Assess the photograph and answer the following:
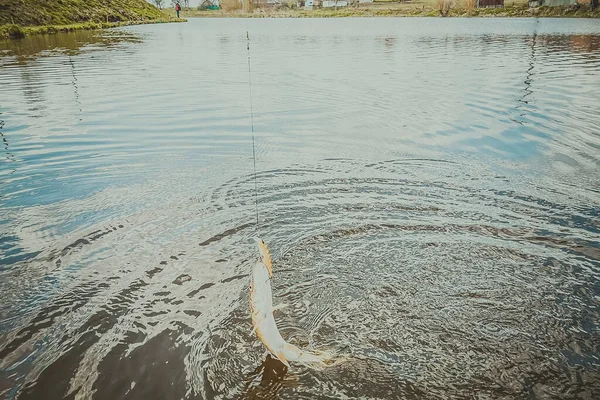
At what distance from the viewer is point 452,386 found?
4.14 m

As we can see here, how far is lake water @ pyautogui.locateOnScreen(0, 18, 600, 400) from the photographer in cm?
436

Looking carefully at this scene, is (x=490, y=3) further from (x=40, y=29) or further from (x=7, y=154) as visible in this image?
(x=7, y=154)

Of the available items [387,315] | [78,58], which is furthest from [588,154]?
[78,58]

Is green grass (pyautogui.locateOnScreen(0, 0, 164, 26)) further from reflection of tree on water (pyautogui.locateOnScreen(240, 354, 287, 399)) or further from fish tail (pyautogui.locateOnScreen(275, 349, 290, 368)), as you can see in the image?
fish tail (pyautogui.locateOnScreen(275, 349, 290, 368))

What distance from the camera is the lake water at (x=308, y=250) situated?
171 inches

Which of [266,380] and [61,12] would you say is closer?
[266,380]

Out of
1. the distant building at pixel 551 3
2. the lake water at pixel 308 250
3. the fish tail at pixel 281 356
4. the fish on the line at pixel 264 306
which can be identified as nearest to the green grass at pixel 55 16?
the lake water at pixel 308 250

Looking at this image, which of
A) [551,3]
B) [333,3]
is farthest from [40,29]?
[333,3]

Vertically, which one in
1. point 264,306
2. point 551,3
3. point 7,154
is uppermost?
point 551,3

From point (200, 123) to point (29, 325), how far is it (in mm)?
9823

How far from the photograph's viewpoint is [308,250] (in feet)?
21.5

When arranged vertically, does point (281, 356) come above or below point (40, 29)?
below

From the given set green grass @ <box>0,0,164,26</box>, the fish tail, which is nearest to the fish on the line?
the fish tail

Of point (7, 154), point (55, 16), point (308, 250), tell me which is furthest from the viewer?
point (55, 16)
